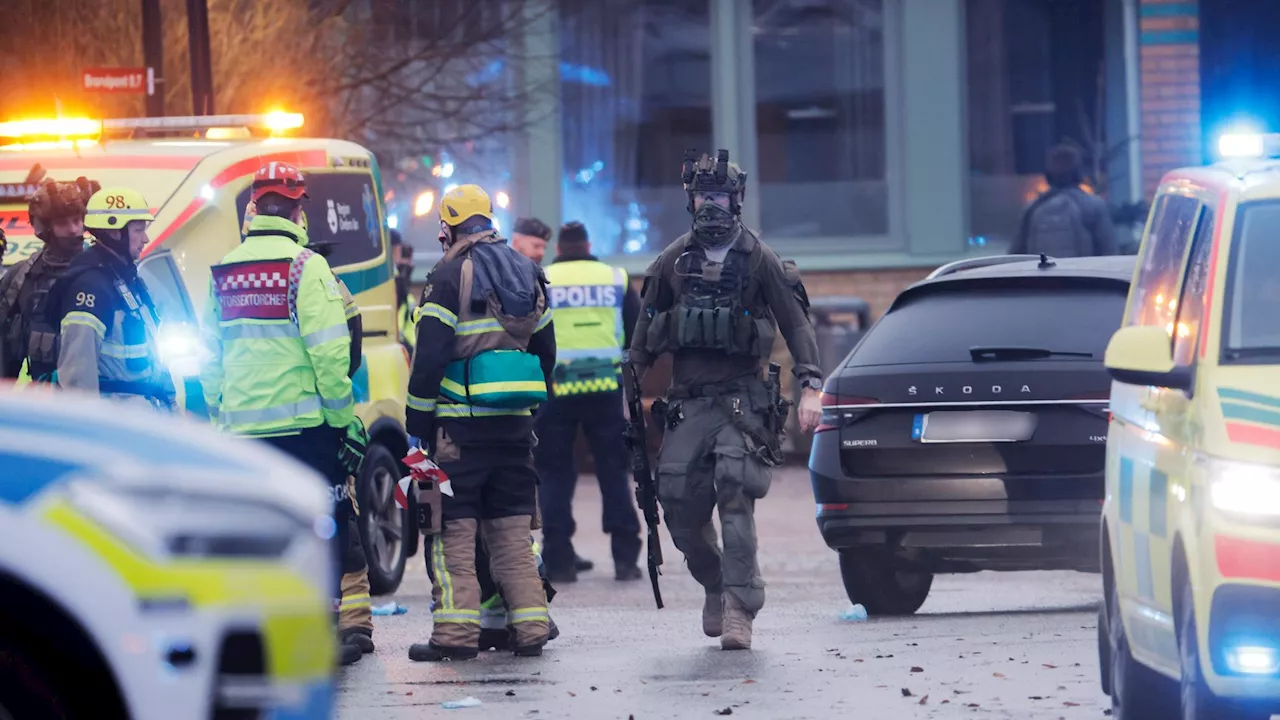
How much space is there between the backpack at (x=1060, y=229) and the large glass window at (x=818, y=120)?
678cm

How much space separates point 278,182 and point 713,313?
5.65 feet

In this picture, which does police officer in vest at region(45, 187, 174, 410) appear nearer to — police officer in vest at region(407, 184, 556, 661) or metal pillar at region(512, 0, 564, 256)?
police officer in vest at region(407, 184, 556, 661)

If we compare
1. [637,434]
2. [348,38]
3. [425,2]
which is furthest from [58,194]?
[425,2]

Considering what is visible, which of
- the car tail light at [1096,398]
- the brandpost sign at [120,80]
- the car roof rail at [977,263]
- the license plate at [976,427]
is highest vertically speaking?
the brandpost sign at [120,80]

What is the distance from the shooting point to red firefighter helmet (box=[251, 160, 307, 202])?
29.4ft

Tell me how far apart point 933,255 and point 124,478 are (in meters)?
17.7

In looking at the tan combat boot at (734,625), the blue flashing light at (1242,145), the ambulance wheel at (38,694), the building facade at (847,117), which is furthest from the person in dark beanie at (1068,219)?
the ambulance wheel at (38,694)

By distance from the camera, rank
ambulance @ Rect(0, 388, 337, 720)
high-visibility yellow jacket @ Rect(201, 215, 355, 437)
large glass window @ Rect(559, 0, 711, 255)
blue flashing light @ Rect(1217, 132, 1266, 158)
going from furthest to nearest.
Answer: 1. large glass window @ Rect(559, 0, 711, 255)
2. high-visibility yellow jacket @ Rect(201, 215, 355, 437)
3. blue flashing light @ Rect(1217, 132, 1266, 158)
4. ambulance @ Rect(0, 388, 337, 720)

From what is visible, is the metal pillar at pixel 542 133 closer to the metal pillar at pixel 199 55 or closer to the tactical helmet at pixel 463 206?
the metal pillar at pixel 199 55

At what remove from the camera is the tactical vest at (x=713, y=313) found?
9.26 meters

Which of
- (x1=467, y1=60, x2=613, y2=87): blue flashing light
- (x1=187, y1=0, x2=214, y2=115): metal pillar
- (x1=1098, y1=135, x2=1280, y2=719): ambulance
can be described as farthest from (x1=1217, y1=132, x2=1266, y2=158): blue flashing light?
(x1=467, y1=60, x2=613, y2=87): blue flashing light

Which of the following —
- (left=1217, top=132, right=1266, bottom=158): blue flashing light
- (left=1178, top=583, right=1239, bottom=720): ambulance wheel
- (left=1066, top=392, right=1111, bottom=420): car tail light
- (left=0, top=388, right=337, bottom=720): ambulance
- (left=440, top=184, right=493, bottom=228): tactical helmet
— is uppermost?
(left=1217, top=132, right=1266, bottom=158): blue flashing light

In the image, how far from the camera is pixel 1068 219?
15000 millimetres

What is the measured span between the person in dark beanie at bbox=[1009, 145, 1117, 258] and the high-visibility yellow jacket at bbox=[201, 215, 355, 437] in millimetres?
7056
